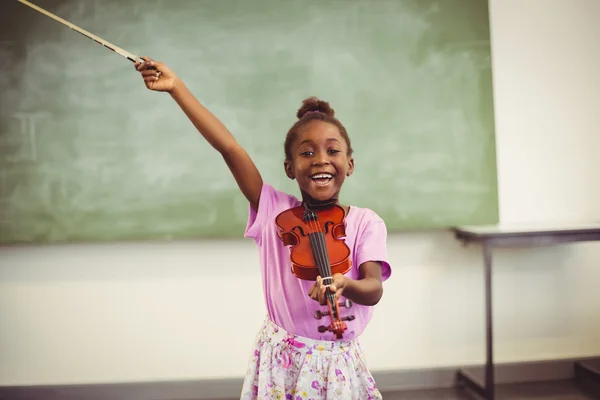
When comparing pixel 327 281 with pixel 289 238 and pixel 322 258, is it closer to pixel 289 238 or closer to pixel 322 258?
pixel 322 258

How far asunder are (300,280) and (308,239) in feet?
0.40

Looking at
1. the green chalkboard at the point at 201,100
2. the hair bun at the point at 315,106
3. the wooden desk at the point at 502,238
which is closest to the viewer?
the hair bun at the point at 315,106

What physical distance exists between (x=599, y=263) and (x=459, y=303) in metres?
0.87

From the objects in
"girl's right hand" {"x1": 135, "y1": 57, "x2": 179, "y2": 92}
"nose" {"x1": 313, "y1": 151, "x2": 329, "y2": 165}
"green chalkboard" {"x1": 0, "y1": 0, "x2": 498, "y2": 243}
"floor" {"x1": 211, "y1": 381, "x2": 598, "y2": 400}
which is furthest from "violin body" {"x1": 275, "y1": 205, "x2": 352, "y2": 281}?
"floor" {"x1": 211, "y1": 381, "x2": 598, "y2": 400}

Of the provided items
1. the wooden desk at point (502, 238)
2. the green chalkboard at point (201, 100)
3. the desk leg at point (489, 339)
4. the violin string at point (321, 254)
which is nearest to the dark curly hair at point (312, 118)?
the violin string at point (321, 254)

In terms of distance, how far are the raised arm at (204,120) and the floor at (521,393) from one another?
1811 mm

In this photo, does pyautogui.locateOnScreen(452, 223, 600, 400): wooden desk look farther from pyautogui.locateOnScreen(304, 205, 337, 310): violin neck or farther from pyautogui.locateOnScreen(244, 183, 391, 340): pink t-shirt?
pyautogui.locateOnScreen(304, 205, 337, 310): violin neck

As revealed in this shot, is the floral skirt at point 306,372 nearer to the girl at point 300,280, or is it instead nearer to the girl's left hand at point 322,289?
the girl at point 300,280

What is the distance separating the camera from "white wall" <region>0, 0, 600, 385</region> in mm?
2607

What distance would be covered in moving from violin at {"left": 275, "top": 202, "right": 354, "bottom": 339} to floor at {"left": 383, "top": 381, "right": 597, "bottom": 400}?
1.76 meters

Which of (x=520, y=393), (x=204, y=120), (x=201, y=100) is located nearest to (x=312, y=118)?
(x=204, y=120)

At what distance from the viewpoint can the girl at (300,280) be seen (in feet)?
3.80

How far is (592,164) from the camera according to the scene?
108 inches

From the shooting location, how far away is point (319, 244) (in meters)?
1.10
